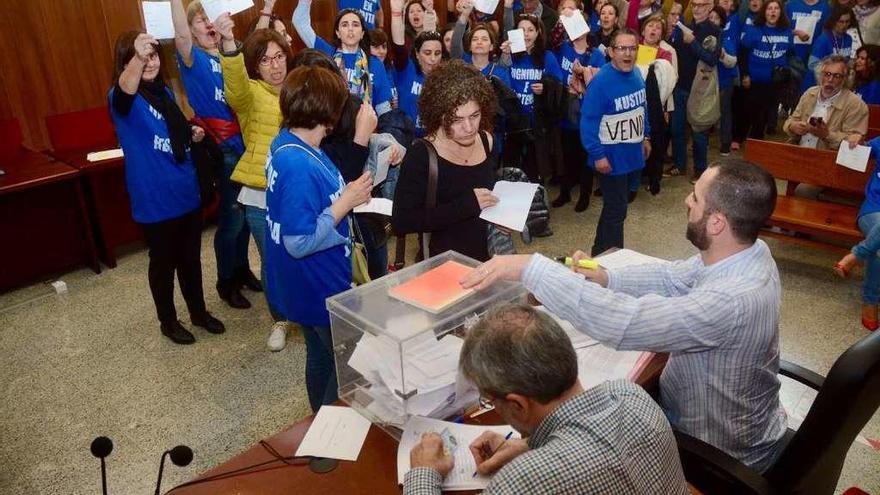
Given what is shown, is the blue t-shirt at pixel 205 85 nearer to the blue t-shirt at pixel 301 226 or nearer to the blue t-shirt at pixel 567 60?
the blue t-shirt at pixel 301 226

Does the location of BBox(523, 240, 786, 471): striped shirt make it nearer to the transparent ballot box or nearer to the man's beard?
the man's beard

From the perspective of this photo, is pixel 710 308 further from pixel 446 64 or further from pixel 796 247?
pixel 796 247

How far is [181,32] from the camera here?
3.53 meters

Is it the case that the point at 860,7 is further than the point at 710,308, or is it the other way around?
the point at 860,7

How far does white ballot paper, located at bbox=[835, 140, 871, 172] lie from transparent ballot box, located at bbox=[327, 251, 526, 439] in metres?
3.43

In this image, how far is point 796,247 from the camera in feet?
16.1

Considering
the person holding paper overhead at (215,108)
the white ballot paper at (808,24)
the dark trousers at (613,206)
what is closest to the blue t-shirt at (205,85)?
the person holding paper overhead at (215,108)

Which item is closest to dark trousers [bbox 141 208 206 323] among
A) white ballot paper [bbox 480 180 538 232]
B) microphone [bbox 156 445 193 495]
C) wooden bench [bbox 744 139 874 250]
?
white ballot paper [bbox 480 180 538 232]

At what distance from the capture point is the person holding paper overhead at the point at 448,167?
8.32ft

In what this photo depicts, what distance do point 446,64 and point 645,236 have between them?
3.10 metres

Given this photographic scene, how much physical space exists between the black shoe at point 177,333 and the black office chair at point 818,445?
2.88 m

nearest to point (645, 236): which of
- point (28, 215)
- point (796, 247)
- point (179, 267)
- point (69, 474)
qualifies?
point (796, 247)

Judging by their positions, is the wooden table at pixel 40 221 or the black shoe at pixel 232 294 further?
the wooden table at pixel 40 221

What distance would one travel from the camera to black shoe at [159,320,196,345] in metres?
3.71
